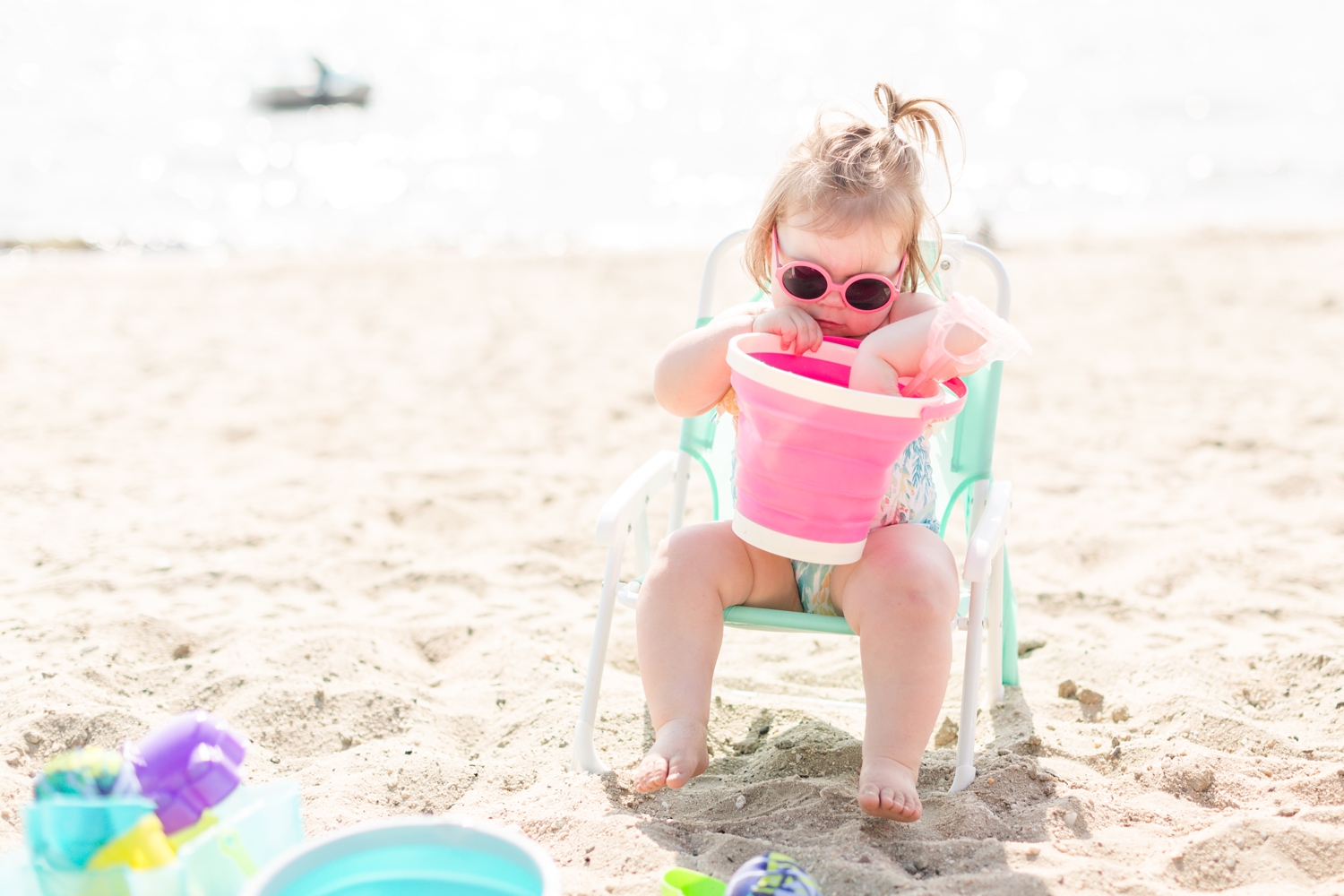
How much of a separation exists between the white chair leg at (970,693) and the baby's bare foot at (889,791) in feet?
0.74

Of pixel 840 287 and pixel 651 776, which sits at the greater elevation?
pixel 840 287

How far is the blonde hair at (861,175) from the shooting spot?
2096 mm

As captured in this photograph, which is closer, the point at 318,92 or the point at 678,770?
the point at 678,770

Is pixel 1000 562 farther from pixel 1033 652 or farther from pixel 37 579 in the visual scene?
pixel 37 579

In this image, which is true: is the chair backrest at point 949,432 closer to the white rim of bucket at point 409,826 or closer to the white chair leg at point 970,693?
the white chair leg at point 970,693

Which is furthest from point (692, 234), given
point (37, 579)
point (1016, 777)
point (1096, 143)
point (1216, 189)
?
point (1016, 777)

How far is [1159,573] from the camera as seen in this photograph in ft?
10.8

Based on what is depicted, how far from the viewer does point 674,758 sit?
1991 millimetres

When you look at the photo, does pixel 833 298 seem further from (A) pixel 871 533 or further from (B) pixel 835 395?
(A) pixel 871 533

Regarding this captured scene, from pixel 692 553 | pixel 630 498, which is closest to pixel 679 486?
pixel 630 498

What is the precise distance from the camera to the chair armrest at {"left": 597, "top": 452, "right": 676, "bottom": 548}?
2240mm

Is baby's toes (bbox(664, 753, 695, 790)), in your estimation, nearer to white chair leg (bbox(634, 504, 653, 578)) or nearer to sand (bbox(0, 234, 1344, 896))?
sand (bbox(0, 234, 1344, 896))

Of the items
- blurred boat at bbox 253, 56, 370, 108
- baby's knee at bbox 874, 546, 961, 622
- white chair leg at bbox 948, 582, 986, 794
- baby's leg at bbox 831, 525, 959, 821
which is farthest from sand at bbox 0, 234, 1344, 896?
blurred boat at bbox 253, 56, 370, 108

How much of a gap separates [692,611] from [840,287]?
661mm
